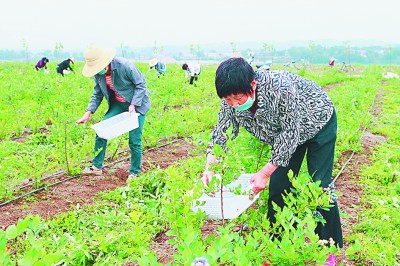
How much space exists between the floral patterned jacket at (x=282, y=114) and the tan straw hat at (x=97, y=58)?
6.55ft

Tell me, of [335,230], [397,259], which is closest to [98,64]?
[335,230]

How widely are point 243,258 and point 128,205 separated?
274 centimetres

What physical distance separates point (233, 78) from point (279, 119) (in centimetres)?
43

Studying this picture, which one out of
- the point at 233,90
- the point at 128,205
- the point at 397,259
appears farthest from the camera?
the point at 128,205

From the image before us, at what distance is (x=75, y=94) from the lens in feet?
27.6

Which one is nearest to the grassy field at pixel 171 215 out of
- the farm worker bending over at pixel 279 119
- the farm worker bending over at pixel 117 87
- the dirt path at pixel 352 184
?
the dirt path at pixel 352 184

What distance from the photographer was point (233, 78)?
2.21 metres

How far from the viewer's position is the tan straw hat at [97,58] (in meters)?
4.28

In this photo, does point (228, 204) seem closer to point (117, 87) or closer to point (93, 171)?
point (117, 87)

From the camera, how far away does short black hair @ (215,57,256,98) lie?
2.21 meters

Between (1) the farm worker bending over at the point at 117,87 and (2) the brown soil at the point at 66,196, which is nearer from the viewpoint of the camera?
(2) the brown soil at the point at 66,196

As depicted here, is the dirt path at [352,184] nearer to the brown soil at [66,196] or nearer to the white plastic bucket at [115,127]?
the white plastic bucket at [115,127]

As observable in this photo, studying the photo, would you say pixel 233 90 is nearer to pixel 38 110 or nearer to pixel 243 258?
pixel 243 258

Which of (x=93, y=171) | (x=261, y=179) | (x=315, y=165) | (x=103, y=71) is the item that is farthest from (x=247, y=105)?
(x=93, y=171)
